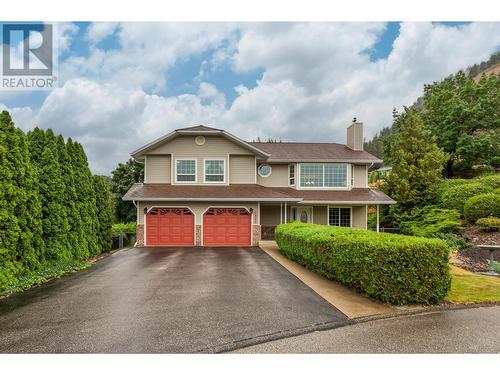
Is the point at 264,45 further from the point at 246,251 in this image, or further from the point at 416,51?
the point at 246,251

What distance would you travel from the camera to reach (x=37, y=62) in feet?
36.9

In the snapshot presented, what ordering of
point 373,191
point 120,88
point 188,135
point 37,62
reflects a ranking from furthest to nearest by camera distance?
1. point 373,191
2. point 188,135
3. point 120,88
4. point 37,62

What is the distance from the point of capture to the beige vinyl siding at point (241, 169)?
65.3ft

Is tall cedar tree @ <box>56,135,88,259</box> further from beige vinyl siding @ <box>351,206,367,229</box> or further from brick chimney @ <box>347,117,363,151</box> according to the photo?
brick chimney @ <box>347,117,363,151</box>

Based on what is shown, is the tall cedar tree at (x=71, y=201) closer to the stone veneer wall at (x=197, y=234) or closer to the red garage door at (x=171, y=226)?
the red garage door at (x=171, y=226)

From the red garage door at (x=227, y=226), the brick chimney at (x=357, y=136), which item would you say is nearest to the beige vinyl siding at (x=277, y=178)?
the red garage door at (x=227, y=226)

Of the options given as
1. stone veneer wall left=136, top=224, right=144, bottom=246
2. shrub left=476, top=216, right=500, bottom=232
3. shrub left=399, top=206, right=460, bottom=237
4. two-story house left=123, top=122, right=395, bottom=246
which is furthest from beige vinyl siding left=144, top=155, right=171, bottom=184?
shrub left=476, top=216, right=500, bottom=232

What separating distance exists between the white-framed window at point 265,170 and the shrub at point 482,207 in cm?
1222

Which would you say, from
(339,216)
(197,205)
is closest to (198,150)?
(197,205)

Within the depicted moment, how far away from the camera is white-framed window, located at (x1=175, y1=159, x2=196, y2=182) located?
19609 millimetres

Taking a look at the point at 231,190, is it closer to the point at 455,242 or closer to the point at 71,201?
the point at 71,201

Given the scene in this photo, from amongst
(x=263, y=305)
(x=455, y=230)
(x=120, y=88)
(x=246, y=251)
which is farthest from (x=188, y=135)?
(x=455, y=230)

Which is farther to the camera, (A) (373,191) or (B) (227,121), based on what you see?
(B) (227,121)

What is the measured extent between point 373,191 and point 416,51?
36.1 feet
